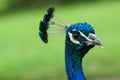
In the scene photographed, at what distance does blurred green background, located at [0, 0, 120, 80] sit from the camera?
12852 mm

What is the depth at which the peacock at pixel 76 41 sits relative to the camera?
19.8 ft

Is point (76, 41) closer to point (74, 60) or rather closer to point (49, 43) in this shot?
point (74, 60)

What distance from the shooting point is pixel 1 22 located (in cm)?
2248

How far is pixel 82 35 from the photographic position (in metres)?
6.09

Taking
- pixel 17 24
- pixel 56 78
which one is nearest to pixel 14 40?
pixel 17 24

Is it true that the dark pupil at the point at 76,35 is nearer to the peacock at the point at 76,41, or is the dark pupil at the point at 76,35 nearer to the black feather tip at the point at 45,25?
the peacock at the point at 76,41

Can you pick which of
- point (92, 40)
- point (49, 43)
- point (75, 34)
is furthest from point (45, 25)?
point (49, 43)

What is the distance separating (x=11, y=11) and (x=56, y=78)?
1302cm

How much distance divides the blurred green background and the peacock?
0.20m

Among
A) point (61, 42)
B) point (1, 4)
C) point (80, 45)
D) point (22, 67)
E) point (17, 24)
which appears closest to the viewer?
point (80, 45)

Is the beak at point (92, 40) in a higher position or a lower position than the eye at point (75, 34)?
lower

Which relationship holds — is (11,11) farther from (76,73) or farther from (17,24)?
(76,73)

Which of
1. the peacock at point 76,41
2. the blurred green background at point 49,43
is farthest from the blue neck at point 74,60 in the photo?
the blurred green background at point 49,43

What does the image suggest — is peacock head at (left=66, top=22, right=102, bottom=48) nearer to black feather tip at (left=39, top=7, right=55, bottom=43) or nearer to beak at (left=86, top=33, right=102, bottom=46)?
beak at (left=86, top=33, right=102, bottom=46)
